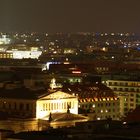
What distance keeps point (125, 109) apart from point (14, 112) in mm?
21615

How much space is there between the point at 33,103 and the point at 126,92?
2746 cm

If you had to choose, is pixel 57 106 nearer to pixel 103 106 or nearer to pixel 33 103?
pixel 33 103

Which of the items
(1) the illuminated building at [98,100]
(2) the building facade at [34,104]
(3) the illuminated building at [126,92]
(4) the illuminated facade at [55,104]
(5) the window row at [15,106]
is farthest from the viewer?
(3) the illuminated building at [126,92]

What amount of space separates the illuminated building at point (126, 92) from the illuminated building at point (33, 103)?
16.9m

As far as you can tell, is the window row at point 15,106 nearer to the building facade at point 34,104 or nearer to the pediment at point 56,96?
the building facade at point 34,104

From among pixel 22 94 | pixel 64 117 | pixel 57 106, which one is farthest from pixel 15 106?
pixel 64 117

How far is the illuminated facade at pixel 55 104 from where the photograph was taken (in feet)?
254

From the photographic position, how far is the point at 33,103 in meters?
77.2

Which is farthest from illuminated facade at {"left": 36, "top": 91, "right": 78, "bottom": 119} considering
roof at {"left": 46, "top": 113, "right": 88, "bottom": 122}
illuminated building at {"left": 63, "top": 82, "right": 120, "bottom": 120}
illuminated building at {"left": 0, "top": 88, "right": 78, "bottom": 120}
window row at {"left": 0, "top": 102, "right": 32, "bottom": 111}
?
illuminated building at {"left": 63, "top": 82, "right": 120, "bottom": 120}

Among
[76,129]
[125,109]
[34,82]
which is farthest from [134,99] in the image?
[76,129]

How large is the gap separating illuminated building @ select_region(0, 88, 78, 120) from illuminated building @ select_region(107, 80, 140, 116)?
1687 centimetres

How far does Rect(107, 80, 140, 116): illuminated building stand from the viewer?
3890 inches

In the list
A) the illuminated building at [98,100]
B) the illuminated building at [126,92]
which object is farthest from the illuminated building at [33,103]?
the illuminated building at [126,92]

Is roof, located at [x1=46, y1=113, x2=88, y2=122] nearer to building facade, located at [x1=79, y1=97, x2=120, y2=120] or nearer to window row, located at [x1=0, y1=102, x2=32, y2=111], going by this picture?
window row, located at [x1=0, y1=102, x2=32, y2=111]
